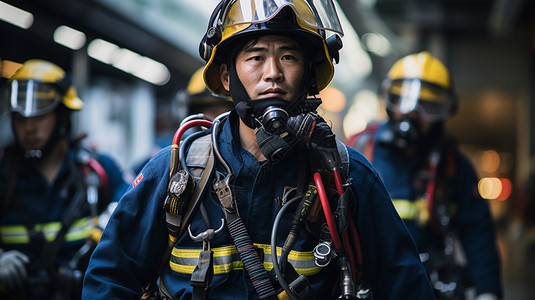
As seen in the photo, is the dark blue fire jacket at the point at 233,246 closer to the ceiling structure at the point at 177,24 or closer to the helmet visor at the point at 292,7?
the helmet visor at the point at 292,7

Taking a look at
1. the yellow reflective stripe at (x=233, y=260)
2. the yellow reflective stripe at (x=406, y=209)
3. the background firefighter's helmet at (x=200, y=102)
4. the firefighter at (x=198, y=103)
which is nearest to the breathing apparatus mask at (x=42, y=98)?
the firefighter at (x=198, y=103)

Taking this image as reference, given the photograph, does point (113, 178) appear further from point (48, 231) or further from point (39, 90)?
point (39, 90)

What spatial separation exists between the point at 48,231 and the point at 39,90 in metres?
1.06

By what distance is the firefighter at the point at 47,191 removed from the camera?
3.83m

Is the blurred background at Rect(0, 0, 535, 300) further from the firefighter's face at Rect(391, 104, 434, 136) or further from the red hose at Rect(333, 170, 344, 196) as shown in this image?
the firefighter's face at Rect(391, 104, 434, 136)

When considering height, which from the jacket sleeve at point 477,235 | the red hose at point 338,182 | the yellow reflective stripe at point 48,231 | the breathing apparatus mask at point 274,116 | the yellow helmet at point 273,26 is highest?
the yellow helmet at point 273,26

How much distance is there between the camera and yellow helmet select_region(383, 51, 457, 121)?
4324 millimetres

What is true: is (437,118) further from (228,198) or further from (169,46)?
(169,46)

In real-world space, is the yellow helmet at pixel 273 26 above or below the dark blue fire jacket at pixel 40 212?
above

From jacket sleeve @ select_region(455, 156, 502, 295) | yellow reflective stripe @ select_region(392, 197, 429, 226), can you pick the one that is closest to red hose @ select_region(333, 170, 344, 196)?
yellow reflective stripe @ select_region(392, 197, 429, 226)

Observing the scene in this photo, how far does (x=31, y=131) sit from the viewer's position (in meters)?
4.21

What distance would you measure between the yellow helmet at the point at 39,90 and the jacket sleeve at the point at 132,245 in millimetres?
2314

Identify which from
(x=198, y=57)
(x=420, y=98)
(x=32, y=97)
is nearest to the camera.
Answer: (x=32, y=97)

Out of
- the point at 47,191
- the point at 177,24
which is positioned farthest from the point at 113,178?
the point at 177,24
